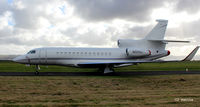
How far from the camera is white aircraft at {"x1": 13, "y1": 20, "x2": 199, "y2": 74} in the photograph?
21.8 m

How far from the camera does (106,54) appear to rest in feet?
76.9

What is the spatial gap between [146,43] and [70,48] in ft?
30.7

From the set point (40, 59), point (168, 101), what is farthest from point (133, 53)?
point (168, 101)

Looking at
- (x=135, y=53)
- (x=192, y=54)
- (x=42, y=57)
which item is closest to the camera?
(x=192, y=54)

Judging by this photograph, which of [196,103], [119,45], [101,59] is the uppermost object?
[119,45]

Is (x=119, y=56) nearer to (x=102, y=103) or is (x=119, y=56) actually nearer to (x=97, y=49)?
(x=97, y=49)

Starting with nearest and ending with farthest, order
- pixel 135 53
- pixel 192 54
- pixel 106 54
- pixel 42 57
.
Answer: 1. pixel 192 54
2. pixel 42 57
3. pixel 135 53
4. pixel 106 54

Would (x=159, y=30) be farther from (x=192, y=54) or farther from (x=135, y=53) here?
(x=192, y=54)

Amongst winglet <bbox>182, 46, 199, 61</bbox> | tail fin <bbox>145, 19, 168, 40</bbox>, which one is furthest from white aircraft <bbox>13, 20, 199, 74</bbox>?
winglet <bbox>182, 46, 199, 61</bbox>

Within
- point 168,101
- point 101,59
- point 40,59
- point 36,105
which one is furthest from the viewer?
point 101,59

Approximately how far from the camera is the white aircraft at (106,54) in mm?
21797

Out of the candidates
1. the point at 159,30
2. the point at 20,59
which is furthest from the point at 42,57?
the point at 159,30

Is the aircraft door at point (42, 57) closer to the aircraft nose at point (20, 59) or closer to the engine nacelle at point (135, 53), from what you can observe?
the aircraft nose at point (20, 59)

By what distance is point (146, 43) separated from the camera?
945 inches
